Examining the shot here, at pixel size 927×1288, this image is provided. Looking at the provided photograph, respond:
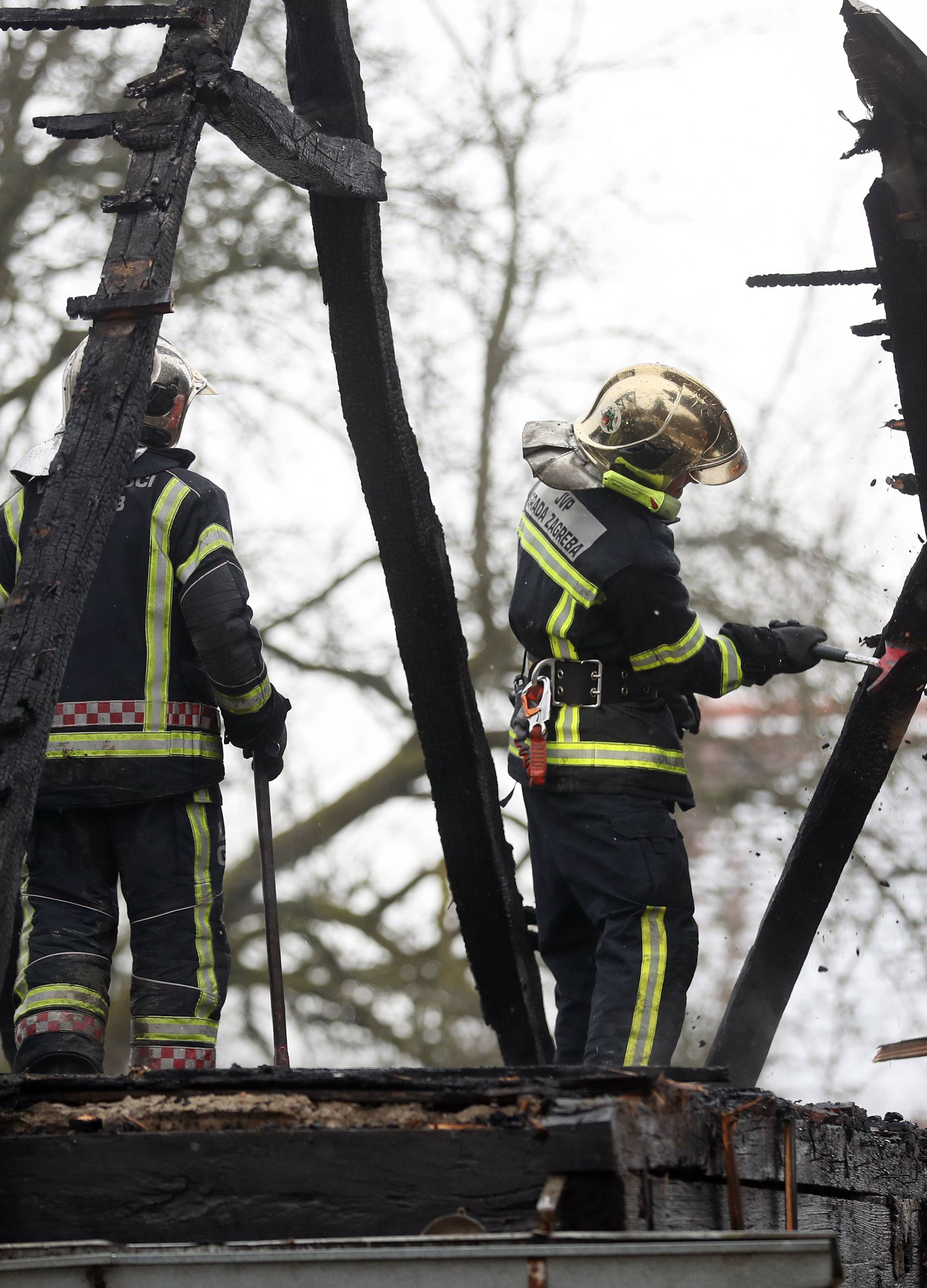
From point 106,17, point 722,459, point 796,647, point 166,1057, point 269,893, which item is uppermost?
point 106,17

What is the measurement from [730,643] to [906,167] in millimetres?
1123

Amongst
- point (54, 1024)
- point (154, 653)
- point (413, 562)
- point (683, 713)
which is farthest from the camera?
point (413, 562)

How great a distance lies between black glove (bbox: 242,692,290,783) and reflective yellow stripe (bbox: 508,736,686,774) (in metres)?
0.64

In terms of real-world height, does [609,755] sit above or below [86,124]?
below

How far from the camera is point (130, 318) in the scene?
255 cm

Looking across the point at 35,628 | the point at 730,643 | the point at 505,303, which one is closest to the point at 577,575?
the point at 730,643

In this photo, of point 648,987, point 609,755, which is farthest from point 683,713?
point 648,987

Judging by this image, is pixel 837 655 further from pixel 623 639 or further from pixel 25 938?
pixel 25 938

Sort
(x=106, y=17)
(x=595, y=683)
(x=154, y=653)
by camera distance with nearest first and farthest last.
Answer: (x=106, y=17)
(x=154, y=653)
(x=595, y=683)

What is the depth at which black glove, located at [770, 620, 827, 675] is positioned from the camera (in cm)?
375

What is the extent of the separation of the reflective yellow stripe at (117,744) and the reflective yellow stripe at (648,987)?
1.08 m

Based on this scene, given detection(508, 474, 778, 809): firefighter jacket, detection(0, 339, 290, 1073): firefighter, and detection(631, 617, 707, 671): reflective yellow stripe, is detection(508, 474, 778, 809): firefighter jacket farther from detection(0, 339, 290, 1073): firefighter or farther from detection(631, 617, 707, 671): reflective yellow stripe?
detection(0, 339, 290, 1073): firefighter

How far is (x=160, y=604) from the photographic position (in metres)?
3.53

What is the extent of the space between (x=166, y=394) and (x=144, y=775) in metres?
0.90
